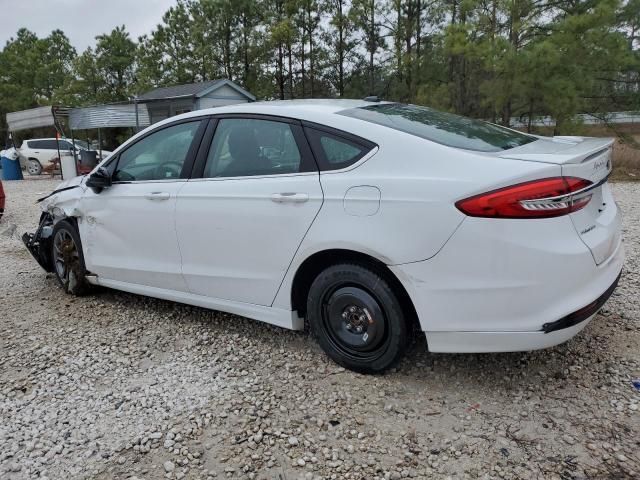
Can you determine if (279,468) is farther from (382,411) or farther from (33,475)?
(33,475)

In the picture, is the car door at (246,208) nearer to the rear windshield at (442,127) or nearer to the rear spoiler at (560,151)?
the rear windshield at (442,127)

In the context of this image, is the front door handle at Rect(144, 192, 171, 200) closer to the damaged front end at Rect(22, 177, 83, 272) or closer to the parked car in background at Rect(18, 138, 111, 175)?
the damaged front end at Rect(22, 177, 83, 272)

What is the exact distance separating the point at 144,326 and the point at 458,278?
Answer: 2499 millimetres

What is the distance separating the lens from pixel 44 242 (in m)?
4.80

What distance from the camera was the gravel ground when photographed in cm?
226

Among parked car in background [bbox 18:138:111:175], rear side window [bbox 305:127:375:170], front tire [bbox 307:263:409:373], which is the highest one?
parked car in background [bbox 18:138:111:175]

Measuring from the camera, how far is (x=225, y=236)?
3217mm

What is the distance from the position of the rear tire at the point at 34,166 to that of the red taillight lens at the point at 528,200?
2282 cm

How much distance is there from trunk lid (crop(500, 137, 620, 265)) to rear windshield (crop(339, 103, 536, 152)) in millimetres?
175

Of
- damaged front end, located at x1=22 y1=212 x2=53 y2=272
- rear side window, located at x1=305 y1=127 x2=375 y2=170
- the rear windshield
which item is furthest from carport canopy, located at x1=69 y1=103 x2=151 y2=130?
rear side window, located at x1=305 y1=127 x2=375 y2=170

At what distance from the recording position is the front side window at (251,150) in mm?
3053

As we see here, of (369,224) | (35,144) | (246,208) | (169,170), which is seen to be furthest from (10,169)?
(369,224)

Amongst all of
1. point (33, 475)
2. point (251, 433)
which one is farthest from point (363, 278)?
point (33, 475)

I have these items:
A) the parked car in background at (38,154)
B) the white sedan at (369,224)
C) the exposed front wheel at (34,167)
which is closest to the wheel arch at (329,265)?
the white sedan at (369,224)
